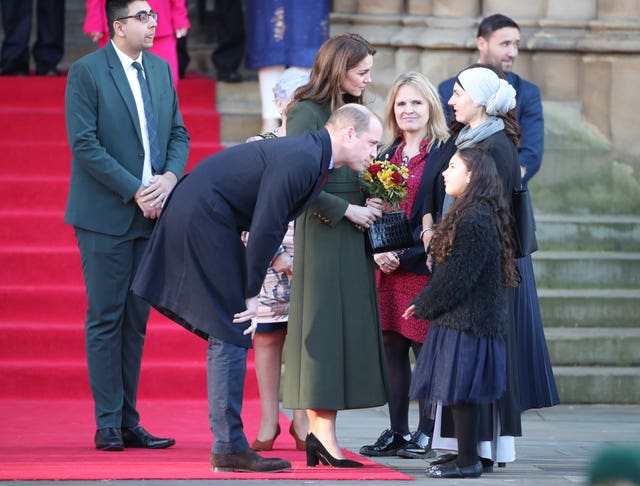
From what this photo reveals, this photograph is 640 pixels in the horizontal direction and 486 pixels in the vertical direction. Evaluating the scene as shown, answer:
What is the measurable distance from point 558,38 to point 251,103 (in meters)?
2.42

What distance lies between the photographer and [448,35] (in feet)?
30.2

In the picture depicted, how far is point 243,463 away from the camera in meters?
4.70

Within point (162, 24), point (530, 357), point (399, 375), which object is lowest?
point (399, 375)

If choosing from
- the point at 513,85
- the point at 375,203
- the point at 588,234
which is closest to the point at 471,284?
the point at 375,203

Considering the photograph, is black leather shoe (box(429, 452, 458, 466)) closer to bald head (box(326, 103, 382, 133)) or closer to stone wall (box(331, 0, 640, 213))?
bald head (box(326, 103, 382, 133))

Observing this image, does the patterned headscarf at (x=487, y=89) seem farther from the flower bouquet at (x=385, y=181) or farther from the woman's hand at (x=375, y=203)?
the woman's hand at (x=375, y=203)

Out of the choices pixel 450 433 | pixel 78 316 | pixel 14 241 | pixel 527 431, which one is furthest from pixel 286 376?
pixel 14 241

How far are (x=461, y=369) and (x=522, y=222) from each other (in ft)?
2.47

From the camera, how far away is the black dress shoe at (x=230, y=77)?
1012 centimetres

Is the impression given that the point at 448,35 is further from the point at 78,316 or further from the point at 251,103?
the point at 78,316

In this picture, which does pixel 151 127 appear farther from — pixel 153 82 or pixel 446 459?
pixel 446 459

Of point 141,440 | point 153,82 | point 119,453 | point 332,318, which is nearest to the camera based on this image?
point 332,318

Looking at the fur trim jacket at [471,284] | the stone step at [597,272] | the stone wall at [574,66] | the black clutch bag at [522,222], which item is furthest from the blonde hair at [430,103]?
the stone wall at [574,66]

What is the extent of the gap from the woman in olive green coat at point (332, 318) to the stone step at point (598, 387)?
2766 millimetres
